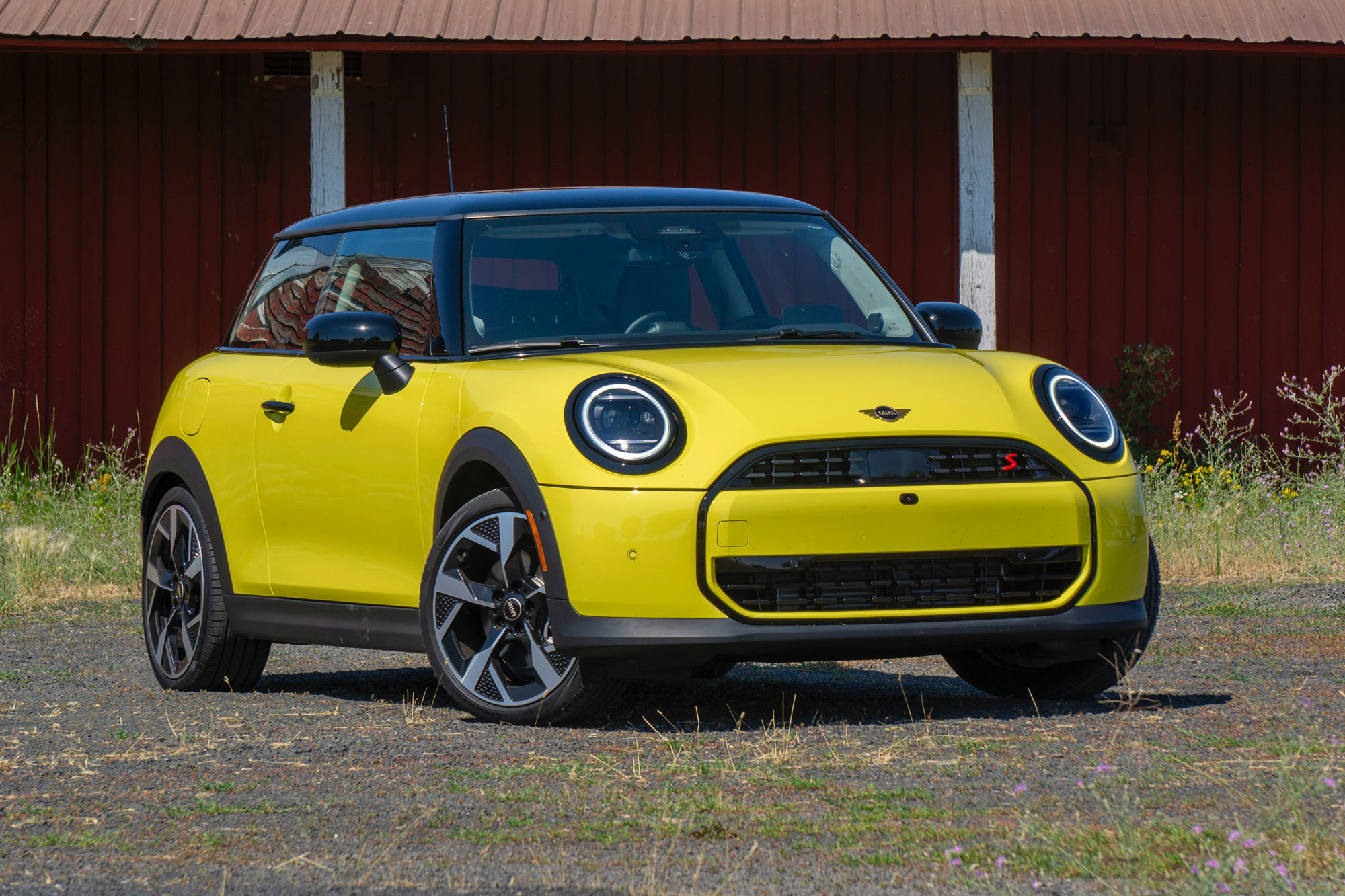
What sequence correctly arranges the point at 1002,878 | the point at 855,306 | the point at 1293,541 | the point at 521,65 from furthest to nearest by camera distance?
the point at 521,65 < the point at 1293,541 < the point at 855,306 < the point at 1002,878

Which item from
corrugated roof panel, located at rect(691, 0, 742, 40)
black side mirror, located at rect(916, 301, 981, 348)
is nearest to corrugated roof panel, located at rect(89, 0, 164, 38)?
corrugated roof panel, located at rect(691, 0, 742, 40)

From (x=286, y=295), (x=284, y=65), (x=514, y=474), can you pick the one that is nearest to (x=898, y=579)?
(x=514, y=474)

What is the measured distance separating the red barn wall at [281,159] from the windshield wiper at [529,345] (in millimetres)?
7990

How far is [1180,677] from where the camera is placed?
632 cm

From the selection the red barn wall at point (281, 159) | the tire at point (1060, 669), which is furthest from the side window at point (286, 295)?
the red barn wall at point (281, 159)

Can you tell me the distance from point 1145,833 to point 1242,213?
11.1 meters

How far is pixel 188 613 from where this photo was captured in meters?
6.54

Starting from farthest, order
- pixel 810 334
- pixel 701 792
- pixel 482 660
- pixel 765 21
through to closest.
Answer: pixel 765 21 → pixel 810 334 → pixel 482 660 → pixel 701 792

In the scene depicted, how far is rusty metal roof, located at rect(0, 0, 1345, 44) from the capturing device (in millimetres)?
12094

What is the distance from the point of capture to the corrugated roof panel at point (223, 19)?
12.0 m

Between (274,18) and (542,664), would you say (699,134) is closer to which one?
(274,18)

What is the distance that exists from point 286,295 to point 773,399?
2.47 meters

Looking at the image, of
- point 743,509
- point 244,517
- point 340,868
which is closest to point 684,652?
point 743,509

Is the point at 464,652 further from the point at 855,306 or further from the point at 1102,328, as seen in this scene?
the point at 1102,328
